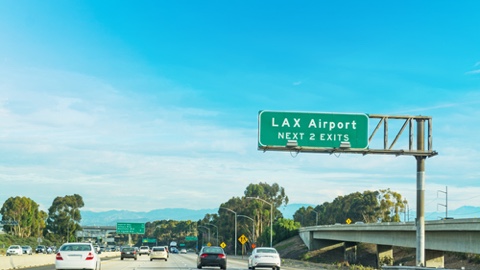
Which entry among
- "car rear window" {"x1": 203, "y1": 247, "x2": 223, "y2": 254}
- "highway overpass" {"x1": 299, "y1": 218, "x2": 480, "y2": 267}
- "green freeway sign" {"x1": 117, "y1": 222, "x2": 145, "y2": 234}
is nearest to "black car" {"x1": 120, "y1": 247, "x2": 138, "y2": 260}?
"highway overpass" {"x1": 299, "y1": 218, "x2": 480, "y2": 267}

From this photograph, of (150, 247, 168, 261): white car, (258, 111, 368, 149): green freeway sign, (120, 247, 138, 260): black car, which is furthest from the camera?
(120, 247, 138, 260): black car

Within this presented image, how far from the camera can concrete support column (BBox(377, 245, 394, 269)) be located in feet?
246

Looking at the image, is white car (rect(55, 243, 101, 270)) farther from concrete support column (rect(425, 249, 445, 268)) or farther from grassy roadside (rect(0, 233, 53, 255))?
grassy roadside (rect(0, 233, 53, 255))

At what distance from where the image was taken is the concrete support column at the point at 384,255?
75.1 metres

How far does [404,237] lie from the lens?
196 ft

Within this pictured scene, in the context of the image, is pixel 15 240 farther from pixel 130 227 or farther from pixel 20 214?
pixel 130 227

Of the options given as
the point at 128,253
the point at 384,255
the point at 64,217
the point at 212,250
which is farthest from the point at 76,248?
the point at 64,217

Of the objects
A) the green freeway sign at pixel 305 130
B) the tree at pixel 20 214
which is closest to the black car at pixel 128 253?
the green freeway sign at pixel 305 130

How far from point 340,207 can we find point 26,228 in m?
72.4

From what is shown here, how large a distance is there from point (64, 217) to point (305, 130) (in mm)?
147632

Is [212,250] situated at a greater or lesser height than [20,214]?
greater

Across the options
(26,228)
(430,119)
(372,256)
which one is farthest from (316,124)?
(26,228)

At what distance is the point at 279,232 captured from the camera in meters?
123

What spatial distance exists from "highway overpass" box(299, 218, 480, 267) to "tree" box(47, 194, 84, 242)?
86.4 metres
